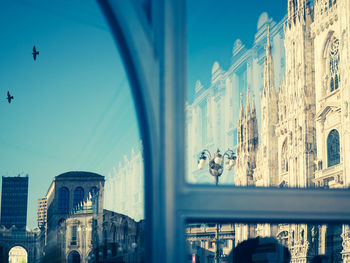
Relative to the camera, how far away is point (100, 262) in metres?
29.8

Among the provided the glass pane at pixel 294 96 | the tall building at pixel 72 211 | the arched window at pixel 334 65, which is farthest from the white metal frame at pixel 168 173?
the tall building at pixel 72 211

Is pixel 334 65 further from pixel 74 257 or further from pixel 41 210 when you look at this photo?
pixel 41 210

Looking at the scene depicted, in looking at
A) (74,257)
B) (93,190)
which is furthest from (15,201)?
(74,257)

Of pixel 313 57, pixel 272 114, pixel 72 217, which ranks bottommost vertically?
pixel 72 217

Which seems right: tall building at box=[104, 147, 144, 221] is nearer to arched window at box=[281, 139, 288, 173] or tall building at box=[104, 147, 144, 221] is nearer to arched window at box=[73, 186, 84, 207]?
arched window at box=[281, 139, 288, 173]

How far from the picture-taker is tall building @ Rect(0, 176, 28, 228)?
74.8 metres

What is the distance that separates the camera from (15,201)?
76.9 meters

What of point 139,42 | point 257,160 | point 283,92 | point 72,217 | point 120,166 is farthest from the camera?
point 72,217

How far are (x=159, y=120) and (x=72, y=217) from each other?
50373 mm

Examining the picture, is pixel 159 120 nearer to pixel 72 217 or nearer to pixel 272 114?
pixel 272 114

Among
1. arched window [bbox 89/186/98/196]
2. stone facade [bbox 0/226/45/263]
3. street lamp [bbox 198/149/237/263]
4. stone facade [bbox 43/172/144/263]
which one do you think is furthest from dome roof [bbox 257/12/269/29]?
stone facade [bbox 0/226/45/263]

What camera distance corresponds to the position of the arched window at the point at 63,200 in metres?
50.4

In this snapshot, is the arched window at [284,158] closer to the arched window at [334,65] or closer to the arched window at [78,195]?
the arched window at [334,65]

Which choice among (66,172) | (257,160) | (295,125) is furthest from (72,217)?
(295,125)
